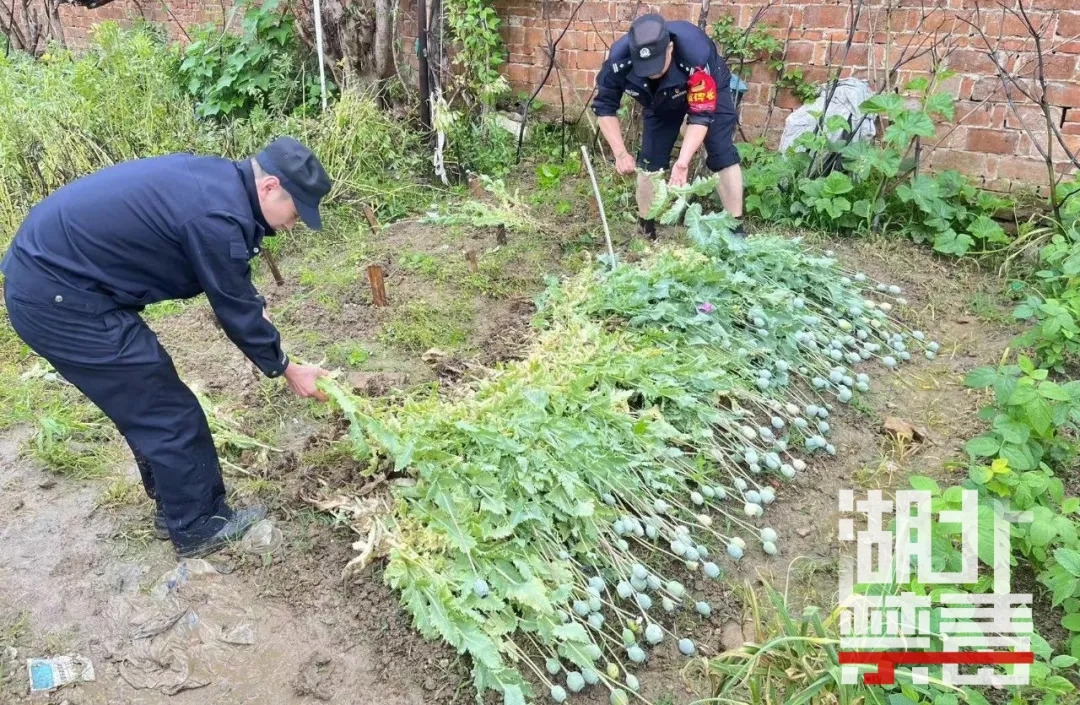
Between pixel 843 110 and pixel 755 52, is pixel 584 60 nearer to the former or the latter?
pixel 755 52

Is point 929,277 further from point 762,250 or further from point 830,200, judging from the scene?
point 762,250

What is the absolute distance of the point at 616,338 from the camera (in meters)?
3.64

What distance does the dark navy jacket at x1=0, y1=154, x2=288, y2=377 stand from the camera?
93.0 inches

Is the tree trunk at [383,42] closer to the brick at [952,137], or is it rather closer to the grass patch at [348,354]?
the grass patch at [348,354]

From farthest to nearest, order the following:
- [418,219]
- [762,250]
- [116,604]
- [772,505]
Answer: [418,219] → [762,250] → [772,505] → [116,604]

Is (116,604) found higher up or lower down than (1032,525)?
lower down

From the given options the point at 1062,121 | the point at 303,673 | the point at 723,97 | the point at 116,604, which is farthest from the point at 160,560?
the point at 1062,121

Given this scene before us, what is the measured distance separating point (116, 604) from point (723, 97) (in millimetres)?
4456

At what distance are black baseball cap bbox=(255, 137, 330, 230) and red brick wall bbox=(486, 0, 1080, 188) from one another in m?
4.27

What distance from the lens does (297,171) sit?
2.41 meters

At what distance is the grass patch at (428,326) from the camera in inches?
163

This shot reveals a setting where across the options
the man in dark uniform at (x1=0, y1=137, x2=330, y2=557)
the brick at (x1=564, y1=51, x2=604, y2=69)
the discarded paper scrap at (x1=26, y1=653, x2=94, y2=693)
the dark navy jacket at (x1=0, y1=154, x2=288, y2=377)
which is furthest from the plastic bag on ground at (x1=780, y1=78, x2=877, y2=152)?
the discarded paper scrap at (x1=26, y1=653, x2=94, y2=693)

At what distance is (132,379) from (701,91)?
3675mm

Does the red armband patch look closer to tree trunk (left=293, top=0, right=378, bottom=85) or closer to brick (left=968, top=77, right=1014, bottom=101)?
brick (left=968, top=77, right=1014, bottom=101)
